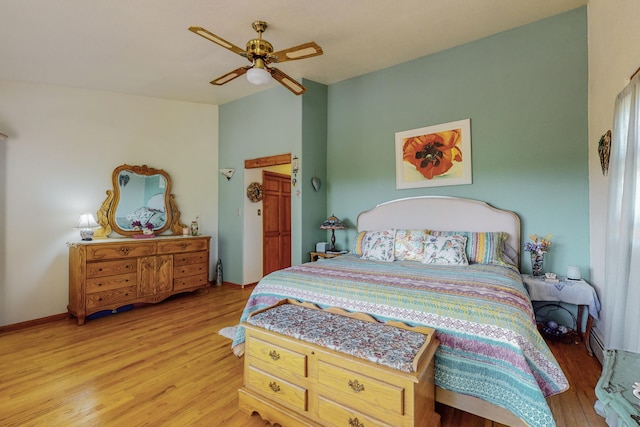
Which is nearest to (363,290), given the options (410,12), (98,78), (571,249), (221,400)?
(221,400)

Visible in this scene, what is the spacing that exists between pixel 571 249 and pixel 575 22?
225 centimetres

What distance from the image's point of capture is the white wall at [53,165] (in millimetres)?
3191

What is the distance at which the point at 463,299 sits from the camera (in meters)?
1.70

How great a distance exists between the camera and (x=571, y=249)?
114 inches

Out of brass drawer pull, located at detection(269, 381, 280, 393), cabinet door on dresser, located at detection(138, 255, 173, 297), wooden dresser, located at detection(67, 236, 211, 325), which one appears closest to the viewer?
brass drawer pull, located at detection(269, 381, 280, 393)

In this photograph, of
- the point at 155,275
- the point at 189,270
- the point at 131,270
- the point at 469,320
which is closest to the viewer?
the point at 469,320

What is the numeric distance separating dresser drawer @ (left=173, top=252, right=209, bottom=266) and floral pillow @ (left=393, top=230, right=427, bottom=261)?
2936 millimetres

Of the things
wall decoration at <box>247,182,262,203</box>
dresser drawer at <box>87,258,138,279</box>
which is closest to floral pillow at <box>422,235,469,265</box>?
wall decoration at <box>247,182,262,203</box>

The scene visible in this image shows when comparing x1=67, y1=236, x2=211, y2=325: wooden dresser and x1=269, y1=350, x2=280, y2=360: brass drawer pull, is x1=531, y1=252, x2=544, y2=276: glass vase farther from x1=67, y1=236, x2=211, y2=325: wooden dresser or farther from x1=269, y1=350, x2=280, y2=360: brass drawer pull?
x1=67, y1=236, x2=211, y2=325: wooden dresser

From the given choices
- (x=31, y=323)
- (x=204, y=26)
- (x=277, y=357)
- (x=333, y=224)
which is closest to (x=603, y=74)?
(x=333, y=224)

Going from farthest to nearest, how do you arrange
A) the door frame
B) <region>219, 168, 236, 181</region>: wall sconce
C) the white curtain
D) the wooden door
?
the wooden door, <region>219, 168, 236, 181</region>: wall sconce, the door frame, the white curtain

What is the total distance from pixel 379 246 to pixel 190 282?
2865 millimetres

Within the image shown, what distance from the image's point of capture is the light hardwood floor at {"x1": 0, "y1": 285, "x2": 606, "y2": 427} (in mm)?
1738

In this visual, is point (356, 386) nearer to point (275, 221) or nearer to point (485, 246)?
point (485, 246)
